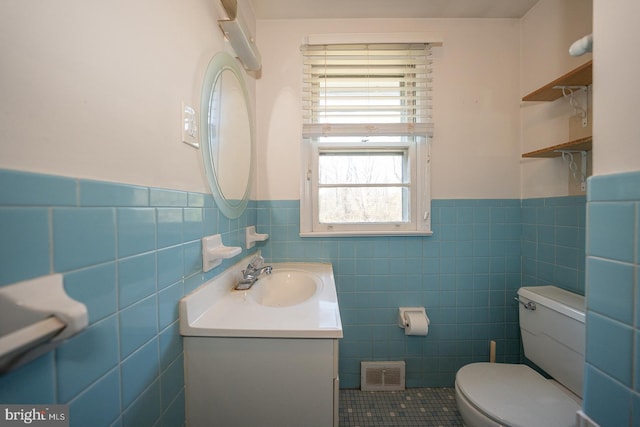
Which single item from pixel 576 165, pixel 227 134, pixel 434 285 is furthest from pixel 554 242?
pixel 227 134

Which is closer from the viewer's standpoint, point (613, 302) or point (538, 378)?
point (613, 302)

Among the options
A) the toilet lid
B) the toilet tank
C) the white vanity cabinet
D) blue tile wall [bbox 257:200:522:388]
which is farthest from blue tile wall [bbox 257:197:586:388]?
the white vanity cabinet

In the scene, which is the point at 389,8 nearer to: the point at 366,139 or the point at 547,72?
the point at 366,139

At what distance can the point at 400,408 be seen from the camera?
137 cm

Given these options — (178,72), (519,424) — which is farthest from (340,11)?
(519,424)

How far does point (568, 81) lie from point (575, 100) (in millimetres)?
164

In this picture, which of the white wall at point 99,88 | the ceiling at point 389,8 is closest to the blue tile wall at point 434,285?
the white wall at point 99,88

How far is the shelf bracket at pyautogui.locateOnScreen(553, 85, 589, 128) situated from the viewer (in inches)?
46.3

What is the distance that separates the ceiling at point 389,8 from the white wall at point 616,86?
1191 mm

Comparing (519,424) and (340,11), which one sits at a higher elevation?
(340,11)

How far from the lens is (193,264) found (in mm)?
813

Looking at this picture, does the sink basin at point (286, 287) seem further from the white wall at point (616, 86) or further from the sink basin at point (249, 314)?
the white wall at point (616, 86)

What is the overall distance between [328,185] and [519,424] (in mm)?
1351

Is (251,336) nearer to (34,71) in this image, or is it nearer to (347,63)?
(34,71)
